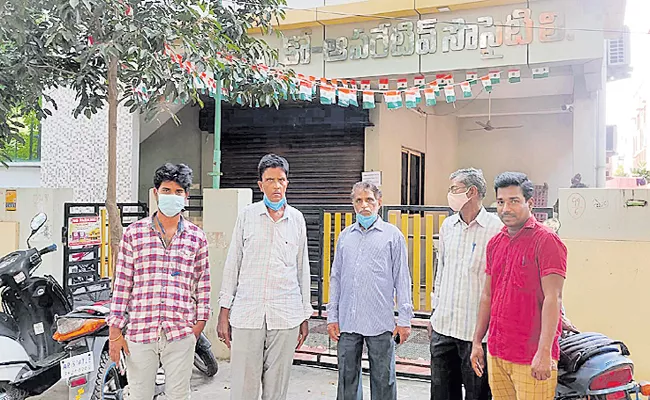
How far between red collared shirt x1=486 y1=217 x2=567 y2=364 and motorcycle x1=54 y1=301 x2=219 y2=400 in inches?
84.3

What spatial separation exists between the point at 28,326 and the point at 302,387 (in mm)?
2157

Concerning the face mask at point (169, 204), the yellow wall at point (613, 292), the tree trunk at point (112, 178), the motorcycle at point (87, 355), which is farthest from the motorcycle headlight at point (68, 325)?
the yellow wall at point (613, 292)

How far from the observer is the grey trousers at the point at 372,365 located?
3568 mm

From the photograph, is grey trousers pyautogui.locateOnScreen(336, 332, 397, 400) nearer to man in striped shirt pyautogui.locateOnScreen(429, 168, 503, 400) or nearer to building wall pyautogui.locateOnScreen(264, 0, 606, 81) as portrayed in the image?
man in striped shirt pyautogui.locateOnScreen(429, 168, 503, 400)

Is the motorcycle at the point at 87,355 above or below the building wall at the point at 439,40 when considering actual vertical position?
below

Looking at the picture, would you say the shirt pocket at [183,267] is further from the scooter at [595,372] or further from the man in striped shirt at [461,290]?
the scooter at [595,372]

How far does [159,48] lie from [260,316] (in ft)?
6.35

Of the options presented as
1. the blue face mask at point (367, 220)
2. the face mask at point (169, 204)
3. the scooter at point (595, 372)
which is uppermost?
the face mask at point (169, 204)

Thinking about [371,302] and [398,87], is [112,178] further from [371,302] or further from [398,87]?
[398,87]

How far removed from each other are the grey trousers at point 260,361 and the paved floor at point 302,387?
1.32 metres

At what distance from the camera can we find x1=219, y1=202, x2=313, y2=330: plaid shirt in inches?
134

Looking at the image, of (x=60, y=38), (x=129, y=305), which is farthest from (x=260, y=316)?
(x=60, y=38)

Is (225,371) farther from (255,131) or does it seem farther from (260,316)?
(255,131)

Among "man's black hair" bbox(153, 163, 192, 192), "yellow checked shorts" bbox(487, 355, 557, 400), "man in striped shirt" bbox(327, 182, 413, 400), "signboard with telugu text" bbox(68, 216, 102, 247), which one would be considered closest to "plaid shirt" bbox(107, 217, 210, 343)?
"man's black hair" bbox(153, 163, 192, 192)
